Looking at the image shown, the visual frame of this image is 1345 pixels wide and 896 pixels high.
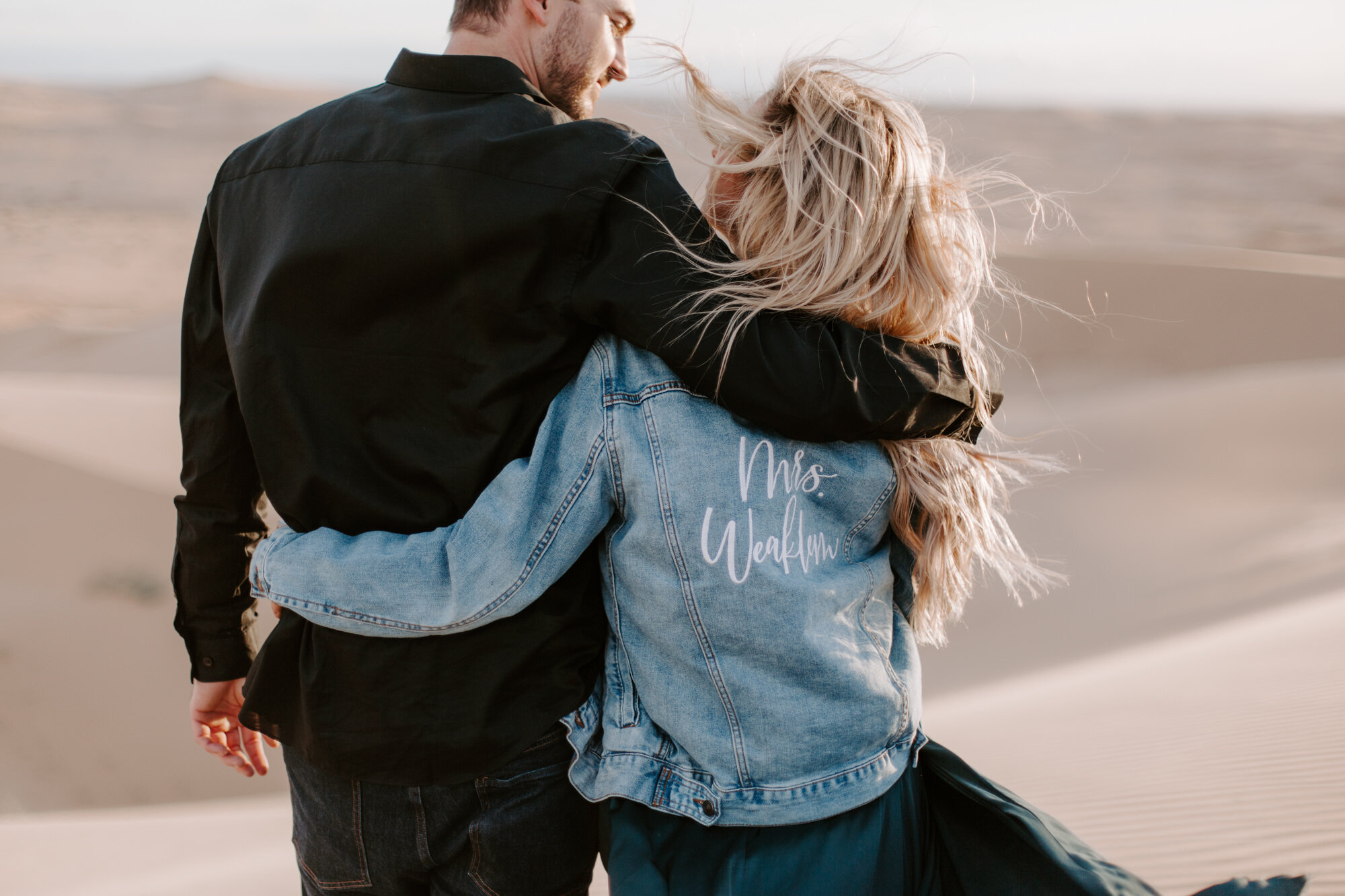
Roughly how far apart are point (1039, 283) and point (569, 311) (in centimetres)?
1627

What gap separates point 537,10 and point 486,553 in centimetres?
87

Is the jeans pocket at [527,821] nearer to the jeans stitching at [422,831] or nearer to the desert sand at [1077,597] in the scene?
the jeans stitching at [422,831]

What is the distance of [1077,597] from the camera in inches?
283

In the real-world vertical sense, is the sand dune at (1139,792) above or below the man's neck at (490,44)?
below

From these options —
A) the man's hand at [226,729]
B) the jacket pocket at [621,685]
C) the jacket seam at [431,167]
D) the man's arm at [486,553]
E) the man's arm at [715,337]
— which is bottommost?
the man's hand at [226,729]

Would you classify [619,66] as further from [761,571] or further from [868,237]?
[761,571]

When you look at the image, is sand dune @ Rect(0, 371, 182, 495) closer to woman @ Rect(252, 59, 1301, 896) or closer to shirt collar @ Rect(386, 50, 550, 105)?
shirt collar @ Rect(386, 50, 550, 105)

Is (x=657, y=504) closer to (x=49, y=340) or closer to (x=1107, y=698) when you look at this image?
(x=1107, y=698)

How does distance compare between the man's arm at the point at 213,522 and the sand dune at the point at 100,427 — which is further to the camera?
the sand dune at the point at 100,427

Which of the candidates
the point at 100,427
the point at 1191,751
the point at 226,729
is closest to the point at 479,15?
the point at 226,729

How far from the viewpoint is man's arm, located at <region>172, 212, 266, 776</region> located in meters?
1.69

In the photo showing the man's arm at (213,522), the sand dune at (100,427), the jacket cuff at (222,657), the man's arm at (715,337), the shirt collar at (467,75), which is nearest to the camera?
the man's arm at (715,337)

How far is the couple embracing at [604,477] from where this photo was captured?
4.54 feet

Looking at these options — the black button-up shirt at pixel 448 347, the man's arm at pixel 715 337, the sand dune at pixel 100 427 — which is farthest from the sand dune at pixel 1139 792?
the sand dune at pixel 100 427
